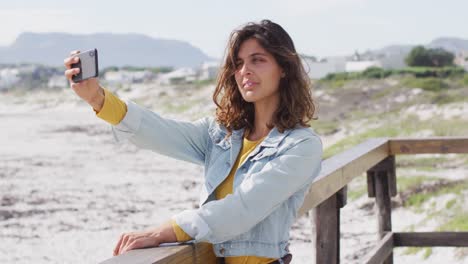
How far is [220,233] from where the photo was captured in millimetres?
1517

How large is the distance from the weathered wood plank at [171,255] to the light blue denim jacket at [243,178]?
3cm

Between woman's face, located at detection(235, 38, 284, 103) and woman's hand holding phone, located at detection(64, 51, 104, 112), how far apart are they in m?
0.35

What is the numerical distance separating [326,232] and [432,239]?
1.29 metres

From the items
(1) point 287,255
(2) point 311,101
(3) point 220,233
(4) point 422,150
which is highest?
(2) point 311,101

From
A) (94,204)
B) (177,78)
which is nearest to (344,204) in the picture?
(94,204)

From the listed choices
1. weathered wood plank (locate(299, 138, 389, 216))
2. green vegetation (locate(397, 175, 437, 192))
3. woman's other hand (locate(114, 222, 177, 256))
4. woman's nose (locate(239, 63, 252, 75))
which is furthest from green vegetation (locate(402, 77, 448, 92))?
woman's other hand (locate(114, 222, 177, 256))

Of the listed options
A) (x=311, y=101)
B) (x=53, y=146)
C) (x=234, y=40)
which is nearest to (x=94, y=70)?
(x=234, y=40)

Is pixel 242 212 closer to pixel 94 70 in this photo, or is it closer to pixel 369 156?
pixel 94 70

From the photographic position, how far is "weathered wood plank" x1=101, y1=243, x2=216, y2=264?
1.35m

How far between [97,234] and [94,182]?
6.22m

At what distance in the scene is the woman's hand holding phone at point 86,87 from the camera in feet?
4.90

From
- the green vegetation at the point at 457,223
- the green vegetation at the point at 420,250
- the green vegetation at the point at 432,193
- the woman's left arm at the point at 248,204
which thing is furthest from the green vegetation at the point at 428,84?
the woman's left arm at the point at 248,204

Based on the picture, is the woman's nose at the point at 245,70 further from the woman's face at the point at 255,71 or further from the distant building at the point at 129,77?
the distant building at the point at 129,77

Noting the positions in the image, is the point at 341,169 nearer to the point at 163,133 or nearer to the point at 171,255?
the point at 163,133
